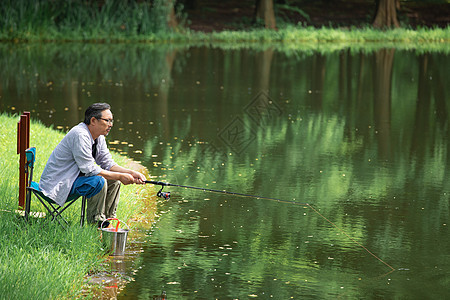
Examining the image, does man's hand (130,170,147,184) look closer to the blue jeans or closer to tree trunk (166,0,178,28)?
the blue jeans

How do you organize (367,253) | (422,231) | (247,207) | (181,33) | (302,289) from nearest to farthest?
(302,289) < (367,253) < (422,231) < (247,207) < (181,33)

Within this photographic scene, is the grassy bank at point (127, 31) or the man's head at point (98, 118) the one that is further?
the grassy bank at point (127, 31)

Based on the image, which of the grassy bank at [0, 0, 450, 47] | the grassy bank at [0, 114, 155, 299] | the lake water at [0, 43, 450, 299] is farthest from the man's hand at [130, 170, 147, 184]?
the grassy bank at [0, 0, 450, 47]

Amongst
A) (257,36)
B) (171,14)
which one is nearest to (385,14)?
(257,36)

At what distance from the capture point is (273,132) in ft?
49.0

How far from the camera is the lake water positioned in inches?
283

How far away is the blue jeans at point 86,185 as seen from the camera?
716 cm

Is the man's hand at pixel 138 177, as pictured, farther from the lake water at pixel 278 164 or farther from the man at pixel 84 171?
the lake water at pixel 278 164

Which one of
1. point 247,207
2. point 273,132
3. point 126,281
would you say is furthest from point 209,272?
point 273,132

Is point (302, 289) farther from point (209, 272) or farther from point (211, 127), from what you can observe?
point (211, 127)

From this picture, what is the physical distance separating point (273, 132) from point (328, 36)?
24.3m

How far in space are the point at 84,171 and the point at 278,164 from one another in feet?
17.4

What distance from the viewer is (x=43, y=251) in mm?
6762

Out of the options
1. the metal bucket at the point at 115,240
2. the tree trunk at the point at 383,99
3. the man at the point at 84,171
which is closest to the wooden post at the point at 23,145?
the man at the point at 84,171
